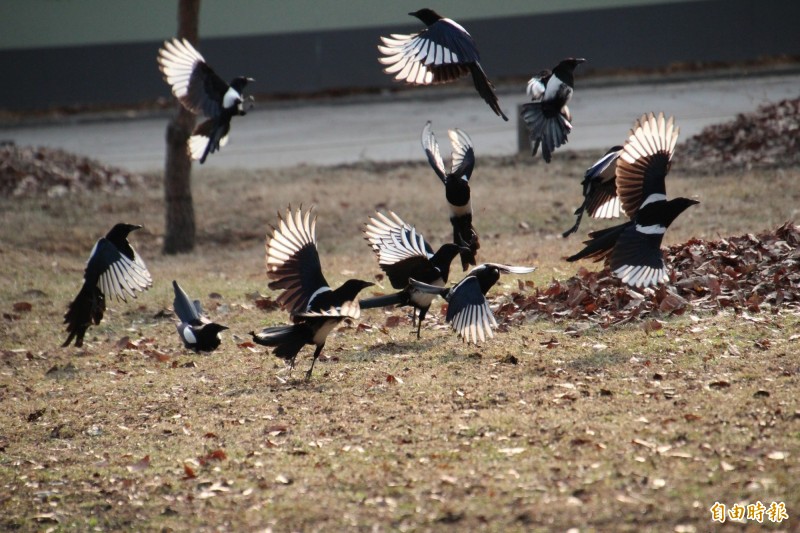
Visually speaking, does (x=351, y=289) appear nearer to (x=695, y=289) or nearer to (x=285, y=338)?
(x=285, y=338)

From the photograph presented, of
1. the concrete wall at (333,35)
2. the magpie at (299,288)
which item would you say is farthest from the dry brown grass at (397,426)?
the concrete wall at (333,35)

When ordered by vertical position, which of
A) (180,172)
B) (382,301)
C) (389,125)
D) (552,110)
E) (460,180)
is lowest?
(382,301)

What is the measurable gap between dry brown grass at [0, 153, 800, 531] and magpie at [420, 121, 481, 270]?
70cm

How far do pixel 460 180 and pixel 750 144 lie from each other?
7622 millimetres

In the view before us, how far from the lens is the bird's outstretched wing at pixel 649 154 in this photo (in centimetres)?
679

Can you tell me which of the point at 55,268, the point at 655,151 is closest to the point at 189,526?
the point at 655,151

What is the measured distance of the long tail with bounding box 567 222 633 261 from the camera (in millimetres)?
6828

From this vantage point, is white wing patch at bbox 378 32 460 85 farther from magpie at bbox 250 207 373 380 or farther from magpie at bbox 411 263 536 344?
magpie at bbox 411 263 536 344

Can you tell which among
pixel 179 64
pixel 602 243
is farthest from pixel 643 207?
pixel 179 64

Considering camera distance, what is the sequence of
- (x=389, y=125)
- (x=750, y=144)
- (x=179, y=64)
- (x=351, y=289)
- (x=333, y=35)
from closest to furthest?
(x=351, y=289)
(x=179, y=64)
(x=750, y=144)
(x=389, y=125)
(x=333, y=35)

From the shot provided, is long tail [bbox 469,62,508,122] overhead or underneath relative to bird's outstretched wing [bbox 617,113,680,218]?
overhead

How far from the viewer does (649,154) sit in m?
6.85

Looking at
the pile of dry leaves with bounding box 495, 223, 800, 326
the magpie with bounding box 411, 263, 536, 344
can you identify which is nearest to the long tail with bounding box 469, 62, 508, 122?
the magpie with bounding box 411, 263, 536, 344

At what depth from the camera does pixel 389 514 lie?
437 cm
